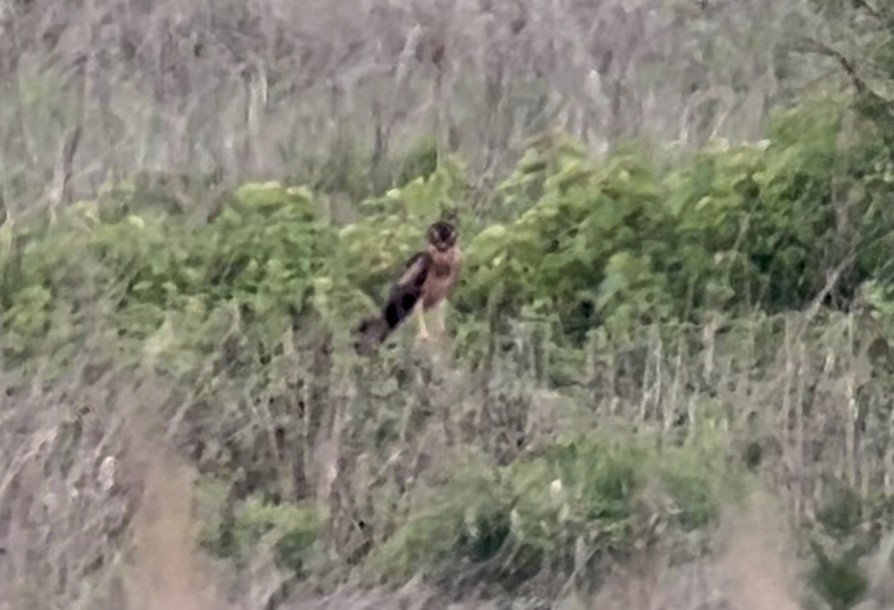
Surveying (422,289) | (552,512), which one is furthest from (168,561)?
(422,289)

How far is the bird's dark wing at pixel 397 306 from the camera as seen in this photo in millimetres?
6020

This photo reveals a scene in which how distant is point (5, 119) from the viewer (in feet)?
25.7

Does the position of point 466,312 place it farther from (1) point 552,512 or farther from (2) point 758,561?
(2) point 758,561

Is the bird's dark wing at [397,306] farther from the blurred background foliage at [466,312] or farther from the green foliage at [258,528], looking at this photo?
the green foliage at [258,528]

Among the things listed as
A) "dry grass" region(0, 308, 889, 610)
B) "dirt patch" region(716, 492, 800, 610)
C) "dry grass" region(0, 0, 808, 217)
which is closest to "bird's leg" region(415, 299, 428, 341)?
"dry grass" region(0, 308, 889, 610)

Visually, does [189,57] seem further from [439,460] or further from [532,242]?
[439,460]

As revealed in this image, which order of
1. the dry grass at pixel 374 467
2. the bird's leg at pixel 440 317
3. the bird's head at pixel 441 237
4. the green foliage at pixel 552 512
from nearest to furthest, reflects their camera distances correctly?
the dry grass at pixel 374 467
the green foliage at pixel 552 512
the bird's leg at pixel 440 317
the bird's head at pixel 441 237

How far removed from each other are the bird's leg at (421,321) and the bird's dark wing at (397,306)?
0.02 meters

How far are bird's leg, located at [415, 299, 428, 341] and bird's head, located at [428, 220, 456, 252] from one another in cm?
21

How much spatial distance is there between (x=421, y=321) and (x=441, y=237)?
12.5 inches

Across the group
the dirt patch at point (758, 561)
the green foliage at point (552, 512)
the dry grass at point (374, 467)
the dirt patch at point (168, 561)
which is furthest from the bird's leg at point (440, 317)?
the dirt patch at point (168, 561)

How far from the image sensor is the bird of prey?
6.07 meters

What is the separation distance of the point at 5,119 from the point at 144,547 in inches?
156

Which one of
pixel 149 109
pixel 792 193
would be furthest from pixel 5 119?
pixel 792 193
